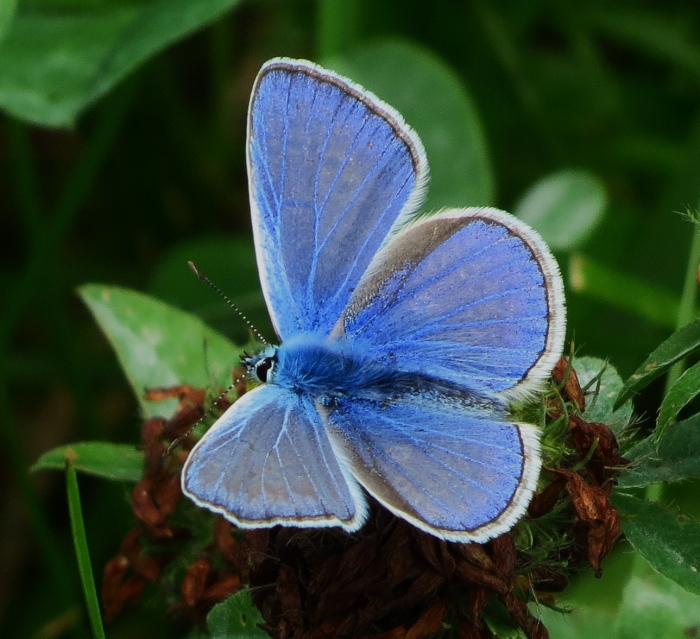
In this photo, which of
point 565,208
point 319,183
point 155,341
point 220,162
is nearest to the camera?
point 319,183

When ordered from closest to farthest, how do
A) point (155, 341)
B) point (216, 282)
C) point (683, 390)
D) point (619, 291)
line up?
1. point (683, 390)
2. point (155, 341)
3. point (619, 291)
4. point (216, 282)

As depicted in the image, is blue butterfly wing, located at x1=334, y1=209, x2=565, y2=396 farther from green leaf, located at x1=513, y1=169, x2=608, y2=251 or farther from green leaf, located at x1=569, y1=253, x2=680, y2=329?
green leaf, located at x1=513, y1=169, x2=608, y2=251

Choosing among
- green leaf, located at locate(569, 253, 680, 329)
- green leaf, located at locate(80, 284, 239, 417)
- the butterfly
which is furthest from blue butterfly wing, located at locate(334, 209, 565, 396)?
green leaf, located at locate(569, 253, 680, 329)

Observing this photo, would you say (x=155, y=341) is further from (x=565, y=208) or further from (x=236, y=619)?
(x=565, y=208)

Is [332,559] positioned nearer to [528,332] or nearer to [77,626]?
[528,332]

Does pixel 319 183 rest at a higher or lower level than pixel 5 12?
lower

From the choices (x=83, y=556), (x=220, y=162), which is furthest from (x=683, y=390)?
(x=220, y=162)

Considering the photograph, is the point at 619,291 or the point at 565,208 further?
the point at 565,208

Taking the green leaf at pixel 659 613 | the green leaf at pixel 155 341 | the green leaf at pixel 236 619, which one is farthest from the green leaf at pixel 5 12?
the green leaf at pixel 659 613
